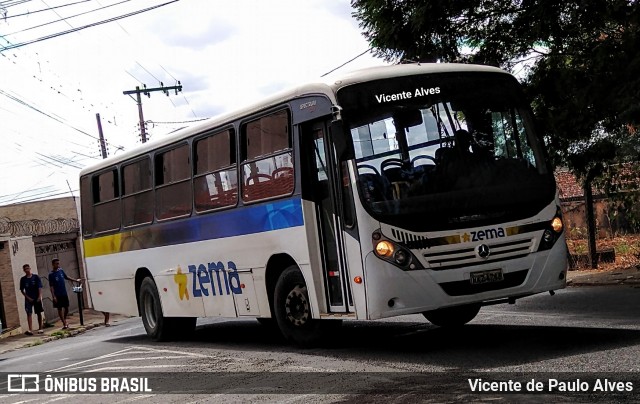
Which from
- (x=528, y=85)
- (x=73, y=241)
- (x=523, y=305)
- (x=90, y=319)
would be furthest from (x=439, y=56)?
(x=73, y=241)

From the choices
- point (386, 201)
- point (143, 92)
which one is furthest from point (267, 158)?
point (143, 92)

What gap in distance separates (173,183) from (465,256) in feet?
20.1

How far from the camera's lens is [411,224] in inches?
408

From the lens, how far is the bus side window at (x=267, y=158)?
1205cm

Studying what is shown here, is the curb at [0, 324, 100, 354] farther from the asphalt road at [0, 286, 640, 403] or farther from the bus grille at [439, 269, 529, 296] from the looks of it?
the bus grille at [439, 269, 529, 296]

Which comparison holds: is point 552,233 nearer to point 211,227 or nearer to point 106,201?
point 211,227

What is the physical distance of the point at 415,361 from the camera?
33.9 feet

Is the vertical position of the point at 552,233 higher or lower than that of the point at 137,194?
lower

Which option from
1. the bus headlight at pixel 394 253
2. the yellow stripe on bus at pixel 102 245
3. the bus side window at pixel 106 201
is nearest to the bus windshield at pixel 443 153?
the bus headlight at pixel 394 253

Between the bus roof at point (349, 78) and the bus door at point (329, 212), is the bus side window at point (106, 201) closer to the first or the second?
the bus roof at point (349, 78)

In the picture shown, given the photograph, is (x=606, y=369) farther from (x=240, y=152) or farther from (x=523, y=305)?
(x=523, y=305)

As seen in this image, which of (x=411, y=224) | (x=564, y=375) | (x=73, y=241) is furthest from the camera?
(x=73, y=241)

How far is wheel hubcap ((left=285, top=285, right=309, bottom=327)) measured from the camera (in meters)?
12.1

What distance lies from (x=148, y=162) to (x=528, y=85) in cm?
665
